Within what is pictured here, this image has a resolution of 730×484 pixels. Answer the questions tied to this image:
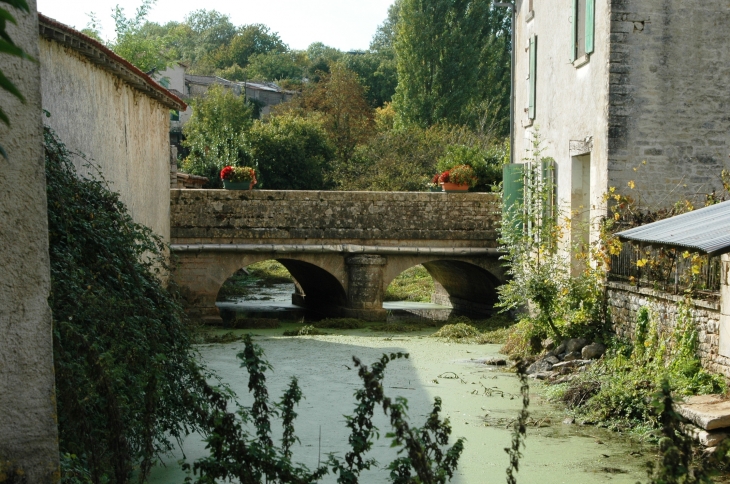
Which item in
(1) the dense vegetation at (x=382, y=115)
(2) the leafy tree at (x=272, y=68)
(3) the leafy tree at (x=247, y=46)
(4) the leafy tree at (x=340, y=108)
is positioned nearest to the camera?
(1) the dense vegetation at (x=382, y=115)

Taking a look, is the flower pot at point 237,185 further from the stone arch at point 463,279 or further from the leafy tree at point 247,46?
the leafy tree at point 247,46

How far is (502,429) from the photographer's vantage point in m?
9.02

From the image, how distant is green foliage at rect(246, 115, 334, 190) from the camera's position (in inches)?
1204

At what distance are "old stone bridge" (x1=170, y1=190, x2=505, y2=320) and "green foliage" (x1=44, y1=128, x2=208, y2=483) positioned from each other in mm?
9588

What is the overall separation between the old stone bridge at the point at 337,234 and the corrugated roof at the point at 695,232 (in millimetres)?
9213

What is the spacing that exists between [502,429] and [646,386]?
1.45 metres

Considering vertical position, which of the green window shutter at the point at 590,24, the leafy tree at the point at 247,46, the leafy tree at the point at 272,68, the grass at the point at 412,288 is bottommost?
the grass at the point at 412,288

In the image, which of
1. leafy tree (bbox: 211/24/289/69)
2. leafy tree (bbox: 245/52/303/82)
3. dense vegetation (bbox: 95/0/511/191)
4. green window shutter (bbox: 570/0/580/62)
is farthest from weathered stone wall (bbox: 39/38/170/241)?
leafy tree (bbox: 211/24/289/69)

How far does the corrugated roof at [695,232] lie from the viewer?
627 cm

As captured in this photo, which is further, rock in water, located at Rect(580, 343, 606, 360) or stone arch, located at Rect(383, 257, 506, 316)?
stone arch, located at Rect(383, 257, 506, 316)

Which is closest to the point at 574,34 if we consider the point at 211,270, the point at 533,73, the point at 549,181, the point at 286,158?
the point at 549,181

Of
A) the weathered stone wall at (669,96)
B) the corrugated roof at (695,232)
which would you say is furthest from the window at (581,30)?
the corrugated roof at (695,232)

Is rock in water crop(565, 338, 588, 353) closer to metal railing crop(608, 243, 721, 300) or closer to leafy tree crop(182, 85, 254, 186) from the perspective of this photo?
metal railing crop(608, 243, 721, 300)

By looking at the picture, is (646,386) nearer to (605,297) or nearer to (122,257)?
(605,297)
